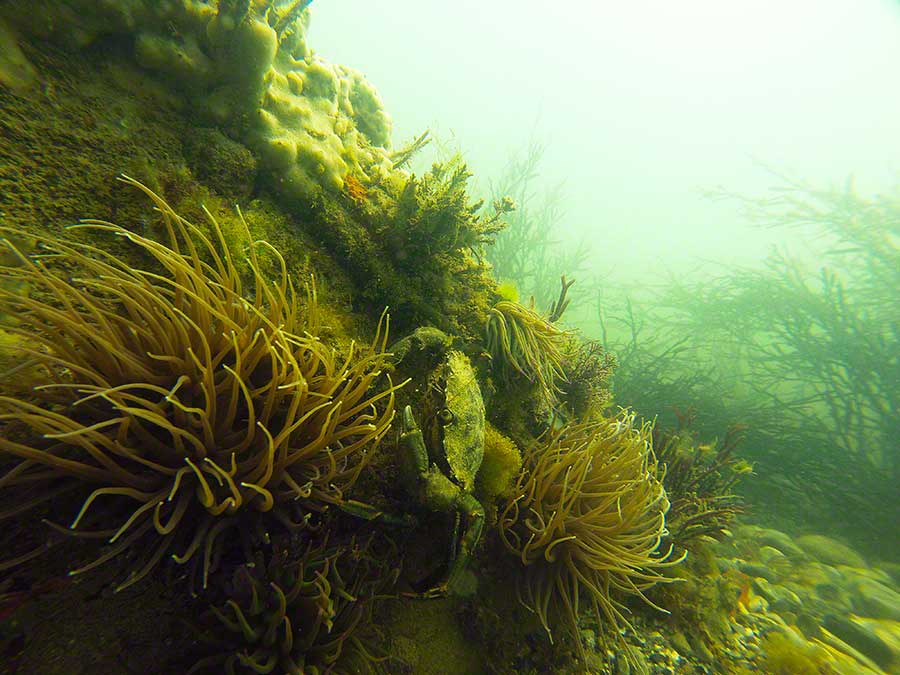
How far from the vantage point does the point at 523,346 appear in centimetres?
331

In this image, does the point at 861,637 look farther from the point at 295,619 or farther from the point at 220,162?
the point at 220,162

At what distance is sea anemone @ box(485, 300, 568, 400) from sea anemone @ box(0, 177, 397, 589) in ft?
5.28

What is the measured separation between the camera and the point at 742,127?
325 ft

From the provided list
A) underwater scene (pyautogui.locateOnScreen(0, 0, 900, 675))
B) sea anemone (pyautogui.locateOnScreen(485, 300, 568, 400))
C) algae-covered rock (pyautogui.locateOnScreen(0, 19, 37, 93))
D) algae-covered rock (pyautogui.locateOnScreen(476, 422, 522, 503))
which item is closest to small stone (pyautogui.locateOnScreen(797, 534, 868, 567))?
underwater scene (pyautogui.locateOnScreen(0, 0, 900, 675))

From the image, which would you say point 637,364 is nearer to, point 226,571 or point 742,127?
point 226,571

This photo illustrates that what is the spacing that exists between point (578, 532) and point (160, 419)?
2.51 metres

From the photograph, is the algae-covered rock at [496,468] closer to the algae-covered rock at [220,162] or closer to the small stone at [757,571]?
the algae-covered rock at [220,162]

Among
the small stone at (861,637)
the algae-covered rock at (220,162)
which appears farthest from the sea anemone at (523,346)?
the small stone at (861,637)

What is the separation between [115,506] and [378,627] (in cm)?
145

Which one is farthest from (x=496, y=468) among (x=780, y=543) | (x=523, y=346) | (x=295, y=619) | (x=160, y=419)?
(x=780, y=543)

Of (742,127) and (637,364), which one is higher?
(742,127)

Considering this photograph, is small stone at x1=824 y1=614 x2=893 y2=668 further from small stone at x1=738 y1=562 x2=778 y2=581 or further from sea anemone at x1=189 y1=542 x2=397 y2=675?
sea anemone at x1=189 y1=542 x2=397 y2=675

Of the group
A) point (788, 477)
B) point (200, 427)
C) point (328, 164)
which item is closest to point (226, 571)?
point (200, 427)

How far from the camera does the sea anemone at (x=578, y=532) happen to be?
95.3 inches
